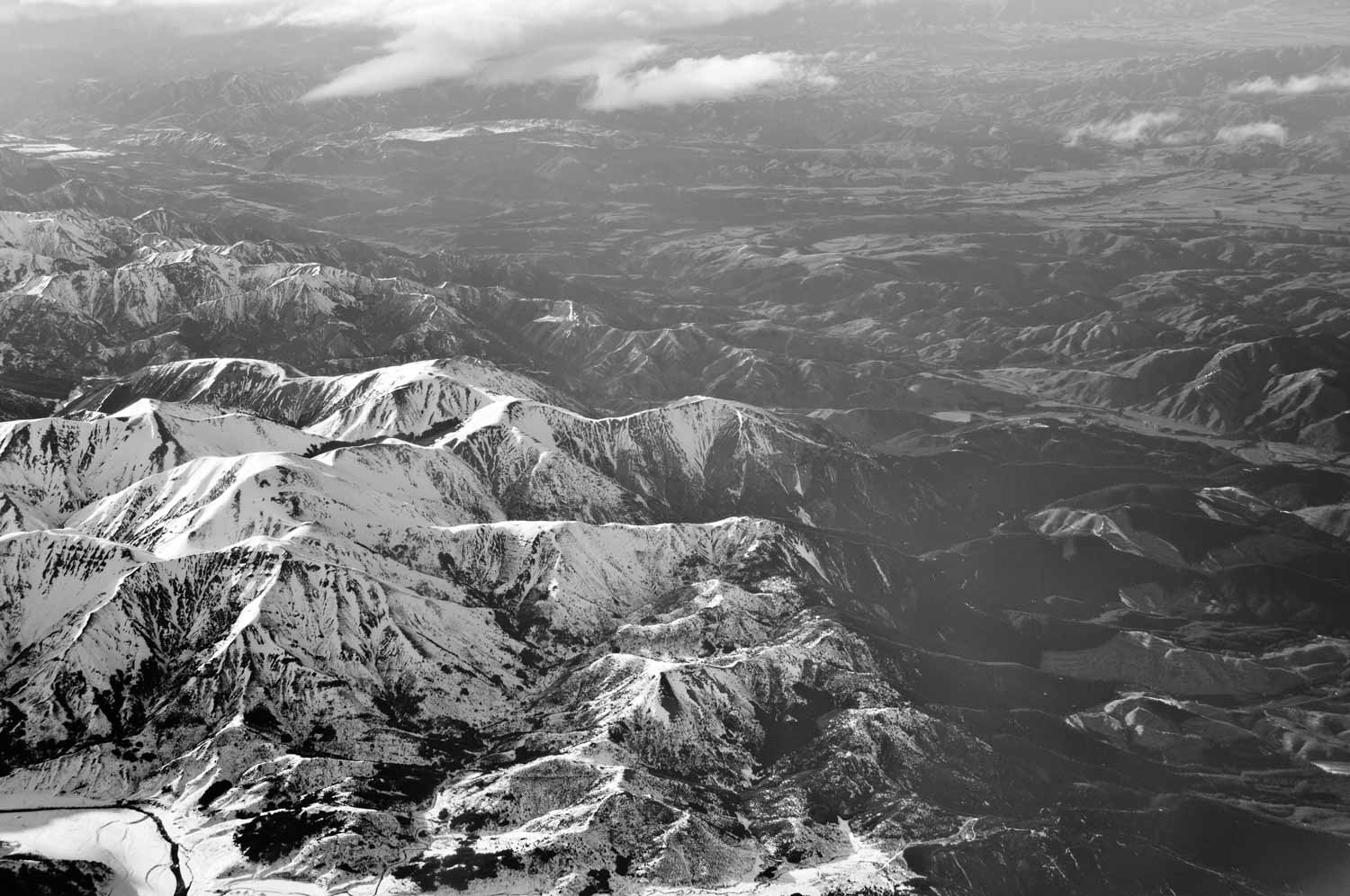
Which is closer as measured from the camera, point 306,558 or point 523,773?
point 523,773

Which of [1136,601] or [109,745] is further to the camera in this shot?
[1136,601]

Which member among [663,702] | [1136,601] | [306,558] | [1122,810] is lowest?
[1136,601]

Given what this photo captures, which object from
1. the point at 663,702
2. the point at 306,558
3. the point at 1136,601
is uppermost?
the point at 306,558

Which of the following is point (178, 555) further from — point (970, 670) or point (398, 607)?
point (970, 670)

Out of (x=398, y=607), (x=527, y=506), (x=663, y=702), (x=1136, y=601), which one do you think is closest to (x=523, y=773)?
(x=663, y=702)

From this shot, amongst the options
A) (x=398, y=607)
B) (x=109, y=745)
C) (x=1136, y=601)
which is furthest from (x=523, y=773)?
(x=1136, y=601)

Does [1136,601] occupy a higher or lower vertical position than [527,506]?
lower

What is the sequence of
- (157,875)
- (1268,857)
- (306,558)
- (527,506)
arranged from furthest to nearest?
(527,506) → (306,558) → (1268,857) → (157,875)

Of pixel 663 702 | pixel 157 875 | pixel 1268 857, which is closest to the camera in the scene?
pixel 157 875

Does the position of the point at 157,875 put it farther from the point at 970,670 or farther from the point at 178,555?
the point at 970,670

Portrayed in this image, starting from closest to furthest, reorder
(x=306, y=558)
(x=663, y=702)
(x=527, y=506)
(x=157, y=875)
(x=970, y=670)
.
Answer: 1. (x=157, y=875)
2. (x=663, y=702)
3. (x=306, y=558)
4. (x=970, y=670)
5. (x=527, y=506)
